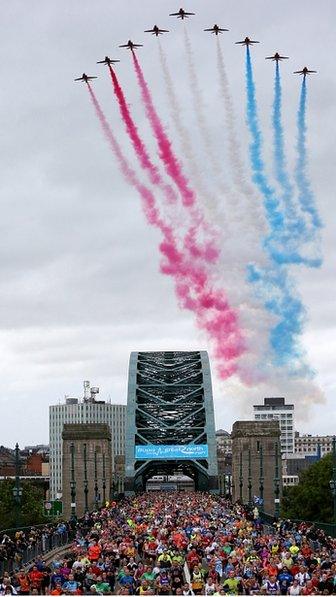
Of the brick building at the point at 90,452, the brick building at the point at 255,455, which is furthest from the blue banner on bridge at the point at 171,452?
the brick building at the point at 255,455

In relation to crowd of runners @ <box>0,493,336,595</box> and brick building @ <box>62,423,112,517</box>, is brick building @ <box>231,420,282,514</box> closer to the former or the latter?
brick building @ <box>62,423,112,517</box>

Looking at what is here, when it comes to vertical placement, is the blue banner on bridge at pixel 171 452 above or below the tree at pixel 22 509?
above

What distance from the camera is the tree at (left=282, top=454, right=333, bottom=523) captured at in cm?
12763

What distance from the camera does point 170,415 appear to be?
624ft

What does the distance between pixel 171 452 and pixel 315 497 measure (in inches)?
1812

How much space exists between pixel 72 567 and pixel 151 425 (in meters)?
144

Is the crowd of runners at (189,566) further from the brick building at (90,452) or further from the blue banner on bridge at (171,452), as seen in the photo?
the blue banner on bridge at (171,452)

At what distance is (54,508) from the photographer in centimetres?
11619

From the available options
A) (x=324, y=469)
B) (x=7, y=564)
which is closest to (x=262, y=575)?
(x=7, y=564)

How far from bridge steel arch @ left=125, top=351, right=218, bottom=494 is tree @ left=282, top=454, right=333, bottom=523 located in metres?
31.1

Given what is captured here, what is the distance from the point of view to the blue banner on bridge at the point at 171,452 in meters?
174

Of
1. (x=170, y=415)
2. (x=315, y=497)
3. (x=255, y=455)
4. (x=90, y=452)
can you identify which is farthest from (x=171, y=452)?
(x=315, y=497)

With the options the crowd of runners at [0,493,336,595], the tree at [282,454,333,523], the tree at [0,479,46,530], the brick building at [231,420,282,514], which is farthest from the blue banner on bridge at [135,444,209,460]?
the crowd of runners at [0,493,336,595]

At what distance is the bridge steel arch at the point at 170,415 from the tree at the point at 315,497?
102ft
